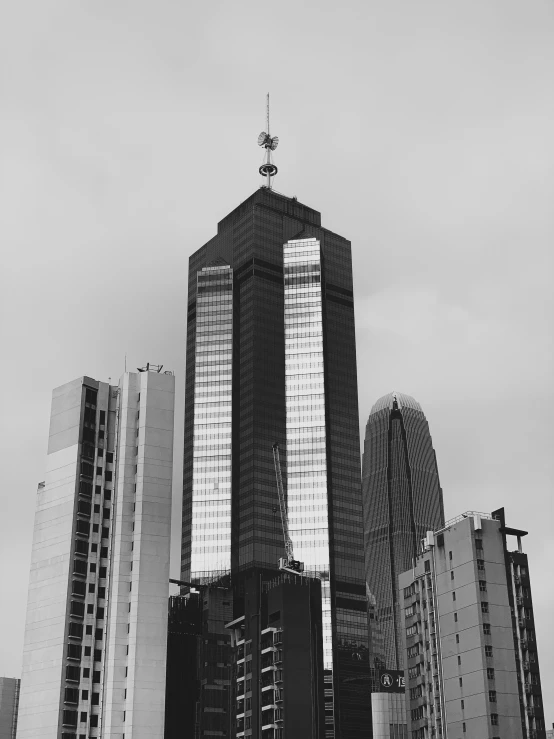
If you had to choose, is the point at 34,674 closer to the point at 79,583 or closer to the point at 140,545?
the point at 79,583

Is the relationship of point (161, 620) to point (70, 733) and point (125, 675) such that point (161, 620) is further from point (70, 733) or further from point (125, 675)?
point (70, 733)

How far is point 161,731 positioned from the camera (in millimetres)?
189625

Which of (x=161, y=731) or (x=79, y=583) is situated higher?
(x=79, y=583)

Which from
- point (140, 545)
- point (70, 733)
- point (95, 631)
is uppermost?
point (140, 545)

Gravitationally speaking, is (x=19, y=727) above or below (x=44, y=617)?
below

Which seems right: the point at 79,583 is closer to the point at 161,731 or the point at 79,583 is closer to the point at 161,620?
the point at 161,620

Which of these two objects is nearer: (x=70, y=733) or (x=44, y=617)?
(x=70, y=733)

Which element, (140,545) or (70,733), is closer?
(70,733)

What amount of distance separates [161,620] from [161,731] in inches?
797

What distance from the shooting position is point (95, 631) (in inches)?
7741

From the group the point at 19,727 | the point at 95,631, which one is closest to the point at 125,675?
the point at 95,631

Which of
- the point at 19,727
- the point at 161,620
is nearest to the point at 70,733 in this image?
the point at 19,727

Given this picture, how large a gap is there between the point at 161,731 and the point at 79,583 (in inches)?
1248

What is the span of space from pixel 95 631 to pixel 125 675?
10541mm
